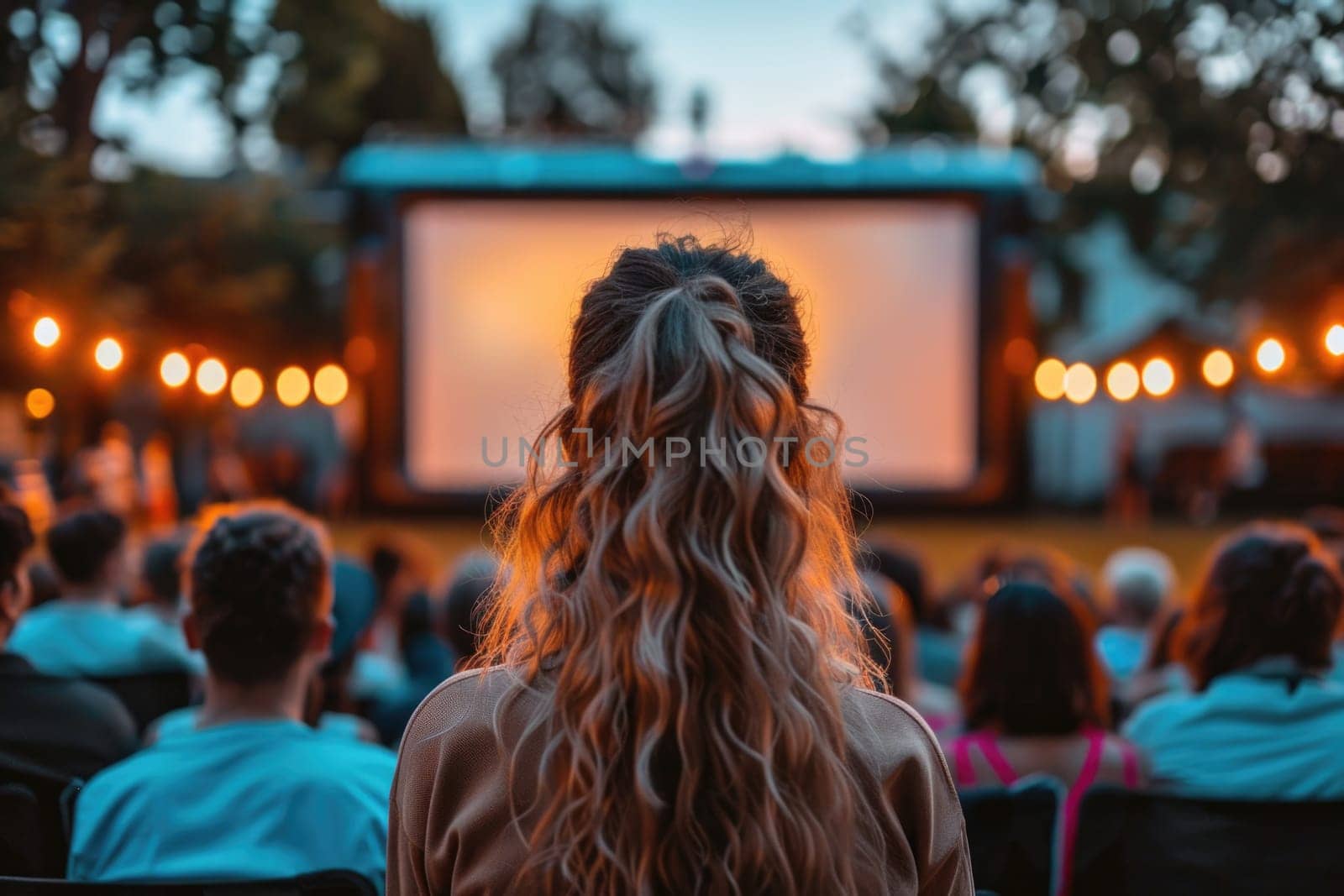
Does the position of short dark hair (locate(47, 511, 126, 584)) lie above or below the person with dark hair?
above

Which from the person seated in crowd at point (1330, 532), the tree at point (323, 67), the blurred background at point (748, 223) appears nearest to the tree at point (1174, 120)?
the blurred background at point (748, 223)

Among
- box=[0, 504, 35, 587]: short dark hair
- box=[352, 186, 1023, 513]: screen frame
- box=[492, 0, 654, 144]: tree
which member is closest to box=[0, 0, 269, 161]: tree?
box=[352, 186, 1023, 513]: screen frame

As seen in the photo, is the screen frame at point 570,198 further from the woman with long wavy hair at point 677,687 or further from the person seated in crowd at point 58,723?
the woman with long wavy hair at point 677,687

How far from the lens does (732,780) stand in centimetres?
98

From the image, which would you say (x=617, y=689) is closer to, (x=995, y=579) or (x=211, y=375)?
(x=995, y=579)

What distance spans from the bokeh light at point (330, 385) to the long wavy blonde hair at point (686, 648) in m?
5.62

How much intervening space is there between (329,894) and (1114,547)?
10558 mm

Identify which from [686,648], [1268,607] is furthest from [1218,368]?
[686,648]

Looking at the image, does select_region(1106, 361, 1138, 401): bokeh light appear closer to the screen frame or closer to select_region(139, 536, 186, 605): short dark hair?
the screen frame

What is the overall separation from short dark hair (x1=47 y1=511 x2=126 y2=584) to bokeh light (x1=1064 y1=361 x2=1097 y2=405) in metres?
4.71

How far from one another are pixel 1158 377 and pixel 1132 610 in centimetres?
226

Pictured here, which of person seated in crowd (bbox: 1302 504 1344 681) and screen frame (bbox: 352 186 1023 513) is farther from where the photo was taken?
screen frame (bbox: 352 186 1023 513)

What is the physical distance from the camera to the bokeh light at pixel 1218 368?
5.88 meters

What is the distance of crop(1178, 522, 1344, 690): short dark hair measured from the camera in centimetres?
238
